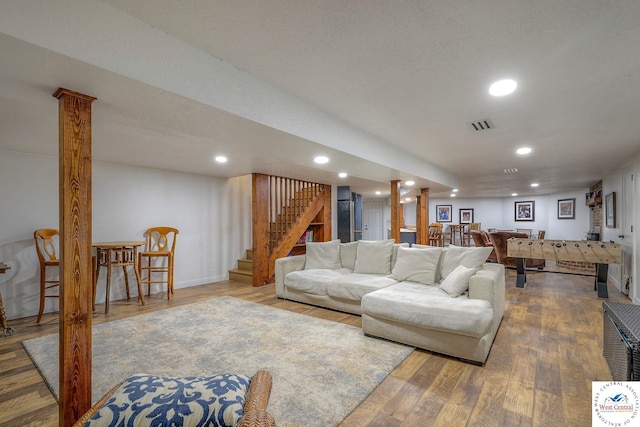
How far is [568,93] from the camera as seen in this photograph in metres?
2.32

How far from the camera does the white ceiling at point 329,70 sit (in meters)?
1.42

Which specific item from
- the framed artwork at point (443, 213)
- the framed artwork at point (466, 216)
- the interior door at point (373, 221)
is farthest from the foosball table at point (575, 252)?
the framed artwork at point (443, 213)

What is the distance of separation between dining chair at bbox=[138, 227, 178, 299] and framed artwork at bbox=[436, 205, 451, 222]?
1113cm

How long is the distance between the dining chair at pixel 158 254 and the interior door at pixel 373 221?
25.7ft

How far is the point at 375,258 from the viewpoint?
4.16 meters

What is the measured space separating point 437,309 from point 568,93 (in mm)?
2046

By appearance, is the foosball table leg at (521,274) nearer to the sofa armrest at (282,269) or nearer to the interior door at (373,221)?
the sofa armrest at (282,269)

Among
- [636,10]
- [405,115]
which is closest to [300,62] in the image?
[405,115]

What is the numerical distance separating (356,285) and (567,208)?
34.0 ft

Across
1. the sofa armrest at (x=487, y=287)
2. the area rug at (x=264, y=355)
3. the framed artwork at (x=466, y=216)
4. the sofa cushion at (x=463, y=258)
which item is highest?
the framed artwork at (x=466, y=216)

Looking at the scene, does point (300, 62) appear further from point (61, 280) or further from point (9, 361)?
point (9, 361)

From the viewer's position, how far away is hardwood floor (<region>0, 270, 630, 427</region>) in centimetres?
179

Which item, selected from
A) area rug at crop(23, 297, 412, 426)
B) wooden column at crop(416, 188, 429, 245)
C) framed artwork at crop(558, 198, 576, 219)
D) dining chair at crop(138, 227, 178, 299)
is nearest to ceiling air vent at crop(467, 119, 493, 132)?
area rug at crop(23, 297, 412, 426)

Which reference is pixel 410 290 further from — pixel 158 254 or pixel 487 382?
pixel 158 254
